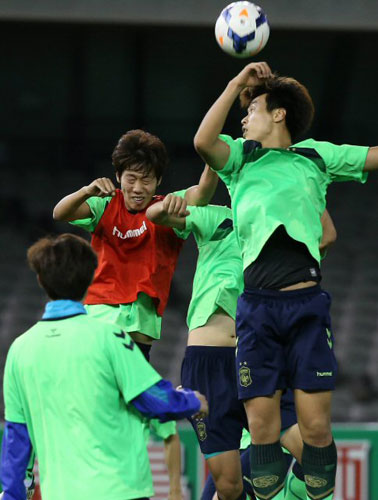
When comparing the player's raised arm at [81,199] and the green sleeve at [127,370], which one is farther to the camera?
the player's raised arm at [81,199]

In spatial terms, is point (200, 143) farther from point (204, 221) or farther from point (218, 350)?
point (218, 350)

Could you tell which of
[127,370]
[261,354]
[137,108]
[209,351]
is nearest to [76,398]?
[127,370]

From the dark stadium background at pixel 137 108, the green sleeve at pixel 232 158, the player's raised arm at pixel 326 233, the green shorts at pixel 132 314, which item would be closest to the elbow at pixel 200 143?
the green sleeve at pixel 232 158

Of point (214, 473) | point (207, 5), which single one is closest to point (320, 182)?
point (214, 473)

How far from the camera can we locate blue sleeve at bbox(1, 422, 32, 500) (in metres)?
3.70

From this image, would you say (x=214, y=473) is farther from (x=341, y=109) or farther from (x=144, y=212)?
(x=341, y=109)

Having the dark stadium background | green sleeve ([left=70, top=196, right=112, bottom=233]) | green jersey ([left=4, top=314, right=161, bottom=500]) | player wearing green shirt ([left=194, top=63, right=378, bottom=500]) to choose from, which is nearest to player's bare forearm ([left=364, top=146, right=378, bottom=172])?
player wearing green shirt ([left=194, top=63, right=378, bottom=500])

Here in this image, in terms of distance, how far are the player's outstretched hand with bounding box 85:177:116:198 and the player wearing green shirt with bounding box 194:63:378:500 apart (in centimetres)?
49

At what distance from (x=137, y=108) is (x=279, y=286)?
39.5ft

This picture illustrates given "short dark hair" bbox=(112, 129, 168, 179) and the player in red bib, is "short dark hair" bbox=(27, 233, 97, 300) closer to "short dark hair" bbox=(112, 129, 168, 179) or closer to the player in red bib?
the player in red bib

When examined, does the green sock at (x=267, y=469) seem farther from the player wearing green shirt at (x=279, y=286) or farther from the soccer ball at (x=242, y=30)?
the soccer ball at (x=242, y=30)

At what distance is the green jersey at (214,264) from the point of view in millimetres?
5227

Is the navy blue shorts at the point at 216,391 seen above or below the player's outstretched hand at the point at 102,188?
below

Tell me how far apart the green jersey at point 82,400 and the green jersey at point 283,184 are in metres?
1.01
